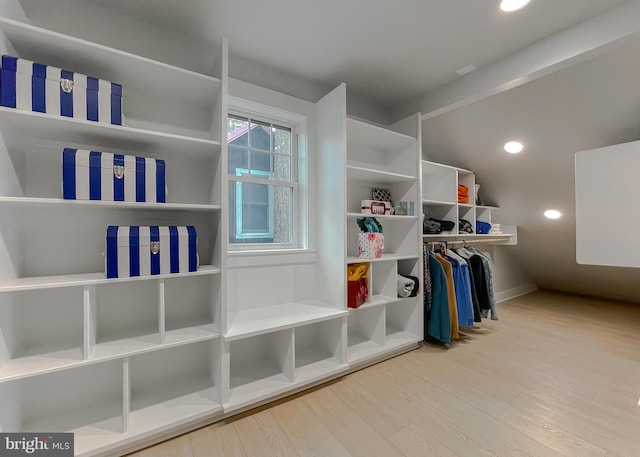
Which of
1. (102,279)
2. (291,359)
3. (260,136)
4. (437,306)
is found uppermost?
(260,136)

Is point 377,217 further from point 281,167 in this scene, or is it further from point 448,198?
point 448,198

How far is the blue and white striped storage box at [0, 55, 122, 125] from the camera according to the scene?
1.22m

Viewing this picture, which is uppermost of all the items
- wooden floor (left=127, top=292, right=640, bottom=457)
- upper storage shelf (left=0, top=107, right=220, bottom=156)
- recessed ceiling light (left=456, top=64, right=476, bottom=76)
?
recessed ceiling light (left=456, top=64, right=476, bottom=76)

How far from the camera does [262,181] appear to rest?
2.21 metres

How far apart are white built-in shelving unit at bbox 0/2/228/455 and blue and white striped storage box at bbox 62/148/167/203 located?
2.2 inches

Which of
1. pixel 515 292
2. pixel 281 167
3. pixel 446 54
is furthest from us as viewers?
pixel 515 292

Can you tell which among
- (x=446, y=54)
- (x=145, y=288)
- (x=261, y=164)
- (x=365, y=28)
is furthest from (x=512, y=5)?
(x=145, y=288)

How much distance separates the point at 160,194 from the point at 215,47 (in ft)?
4.15

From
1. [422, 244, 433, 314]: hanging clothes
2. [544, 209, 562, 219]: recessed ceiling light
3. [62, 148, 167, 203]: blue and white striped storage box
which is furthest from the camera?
[544, 209, 562, 219]: recessed ceiling light

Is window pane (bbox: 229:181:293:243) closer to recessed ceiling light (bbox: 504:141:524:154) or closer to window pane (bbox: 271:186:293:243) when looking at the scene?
window pane (bbox: 271:186:293:243)

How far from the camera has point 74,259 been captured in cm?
157

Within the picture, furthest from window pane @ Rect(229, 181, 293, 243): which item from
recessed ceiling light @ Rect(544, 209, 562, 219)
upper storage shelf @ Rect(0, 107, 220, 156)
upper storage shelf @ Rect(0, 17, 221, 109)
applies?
recessed ceiling light @ Rect(544, 209, 562, 219)

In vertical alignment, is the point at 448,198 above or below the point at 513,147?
below

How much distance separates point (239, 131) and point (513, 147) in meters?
3.00
